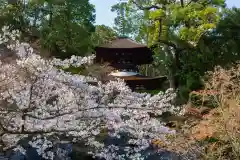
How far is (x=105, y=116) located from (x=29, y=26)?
12888mm

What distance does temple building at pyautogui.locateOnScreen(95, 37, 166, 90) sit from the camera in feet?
50.6

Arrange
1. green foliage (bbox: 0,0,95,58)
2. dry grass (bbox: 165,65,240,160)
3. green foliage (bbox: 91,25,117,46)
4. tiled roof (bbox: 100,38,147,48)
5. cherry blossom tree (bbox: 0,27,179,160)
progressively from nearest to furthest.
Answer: cherry blossom tree (bbox: 0,27,179,160)
dry grass (bbox: 165,65,240,160)
green foliage (bbox: 0,0,95,58)
tiled roof (bbox: 100,38,147,48)
green foliage (bbox: 91,25,117,46)

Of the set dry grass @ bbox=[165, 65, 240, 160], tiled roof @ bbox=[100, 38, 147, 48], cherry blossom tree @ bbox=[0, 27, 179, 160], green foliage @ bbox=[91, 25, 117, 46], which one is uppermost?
green foliage @ bbox=[91, 25, 117, 46]

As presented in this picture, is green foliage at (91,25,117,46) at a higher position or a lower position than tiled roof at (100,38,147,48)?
higher

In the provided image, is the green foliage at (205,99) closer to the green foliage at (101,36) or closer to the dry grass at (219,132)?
the dry grass at (219,132)

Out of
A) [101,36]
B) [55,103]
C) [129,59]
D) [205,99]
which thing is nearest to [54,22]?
[129,59]

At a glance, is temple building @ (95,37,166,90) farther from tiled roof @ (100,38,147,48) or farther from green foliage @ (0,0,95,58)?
green foliage @ (0,0,95,58)

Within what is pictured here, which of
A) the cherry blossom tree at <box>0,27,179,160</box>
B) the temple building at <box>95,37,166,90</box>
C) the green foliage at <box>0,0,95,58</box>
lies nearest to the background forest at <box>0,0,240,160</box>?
the green foliage at <box>0,0,95,58</box>

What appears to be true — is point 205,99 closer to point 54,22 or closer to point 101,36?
point 54,22

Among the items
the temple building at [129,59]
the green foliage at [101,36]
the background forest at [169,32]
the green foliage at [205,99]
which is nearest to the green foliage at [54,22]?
the background forest at [169,32]

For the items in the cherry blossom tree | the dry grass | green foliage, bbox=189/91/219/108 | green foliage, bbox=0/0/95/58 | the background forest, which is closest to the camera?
the cherry blossom tree

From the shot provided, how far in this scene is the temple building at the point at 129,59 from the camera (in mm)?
15438

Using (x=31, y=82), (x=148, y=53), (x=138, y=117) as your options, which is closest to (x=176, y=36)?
(x=148, y=53)

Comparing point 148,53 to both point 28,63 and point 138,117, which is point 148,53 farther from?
point 28,63
